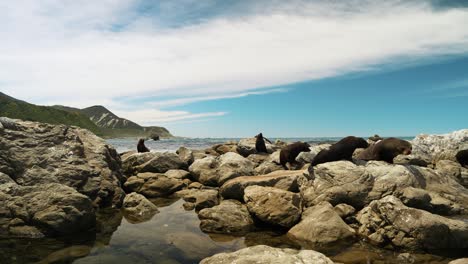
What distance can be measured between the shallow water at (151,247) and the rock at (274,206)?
0.49 m

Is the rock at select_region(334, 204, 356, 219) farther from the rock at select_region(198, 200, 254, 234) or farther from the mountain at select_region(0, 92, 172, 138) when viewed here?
the mountain at select_region(0, 92, 172, 138)

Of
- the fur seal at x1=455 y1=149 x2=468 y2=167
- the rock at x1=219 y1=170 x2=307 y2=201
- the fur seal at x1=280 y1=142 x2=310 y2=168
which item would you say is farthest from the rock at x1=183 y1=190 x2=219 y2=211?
the fur seal at x1=455 y1=149 x2=468 y2=167

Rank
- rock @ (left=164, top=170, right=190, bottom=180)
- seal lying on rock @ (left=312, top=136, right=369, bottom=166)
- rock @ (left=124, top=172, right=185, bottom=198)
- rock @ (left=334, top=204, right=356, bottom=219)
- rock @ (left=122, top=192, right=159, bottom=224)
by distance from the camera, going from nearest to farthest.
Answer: rock @ (left=334, top=204, right=356, bottom=219)
rock @ (left=122, top=192, right=159, bottom=224)
rock @ (left=124, top=172, right=185, bottom=198)
seal lying on rock @ (left=312, top=136, right=369, bottom=166)
rock @ (left=164, top=170, right=190, bottom=180)

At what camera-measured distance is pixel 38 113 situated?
129500mm

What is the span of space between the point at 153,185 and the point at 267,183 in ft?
17.2

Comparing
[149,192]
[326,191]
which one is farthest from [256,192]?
[149,192]

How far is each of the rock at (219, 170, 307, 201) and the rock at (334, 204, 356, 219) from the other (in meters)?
1.90

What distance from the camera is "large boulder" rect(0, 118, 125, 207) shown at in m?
11.3

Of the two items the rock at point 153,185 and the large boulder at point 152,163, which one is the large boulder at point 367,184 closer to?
the rock at point 153,185

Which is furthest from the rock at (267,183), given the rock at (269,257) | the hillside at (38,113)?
the hillside at (38,113)

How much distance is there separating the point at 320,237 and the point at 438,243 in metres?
2.72

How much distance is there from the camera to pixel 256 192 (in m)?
10.4

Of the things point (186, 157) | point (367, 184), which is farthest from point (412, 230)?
point (186, 157)

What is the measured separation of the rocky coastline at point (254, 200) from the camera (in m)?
8.17
